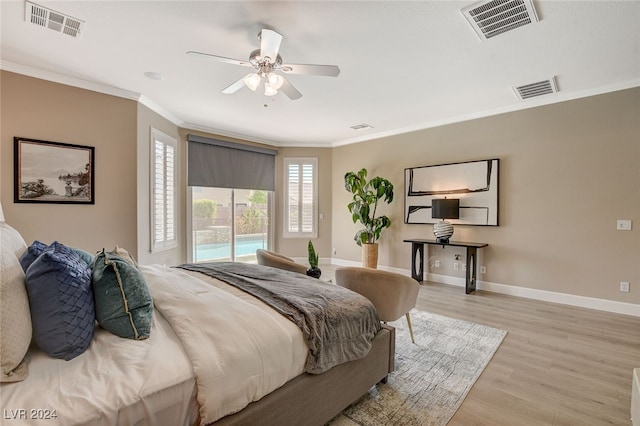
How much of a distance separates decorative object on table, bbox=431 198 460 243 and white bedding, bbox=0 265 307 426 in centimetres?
376

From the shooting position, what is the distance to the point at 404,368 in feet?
7.83

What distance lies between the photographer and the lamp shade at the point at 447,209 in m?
4.69

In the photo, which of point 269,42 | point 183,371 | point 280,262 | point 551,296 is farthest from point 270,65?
point 551,296

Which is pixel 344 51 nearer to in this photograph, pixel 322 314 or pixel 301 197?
pixel 322 314

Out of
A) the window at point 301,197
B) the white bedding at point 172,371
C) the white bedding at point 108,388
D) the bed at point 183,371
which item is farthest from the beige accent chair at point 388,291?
the window at point 301,197

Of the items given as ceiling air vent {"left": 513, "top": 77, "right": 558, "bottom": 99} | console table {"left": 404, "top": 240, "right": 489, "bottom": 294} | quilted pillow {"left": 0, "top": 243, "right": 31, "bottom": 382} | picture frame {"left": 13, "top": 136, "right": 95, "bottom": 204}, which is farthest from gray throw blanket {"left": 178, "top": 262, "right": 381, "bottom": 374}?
ceiling air vent {"left": 513, "top": 77, "right": 558, "bottom": 99}

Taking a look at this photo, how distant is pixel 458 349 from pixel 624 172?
3.17 m

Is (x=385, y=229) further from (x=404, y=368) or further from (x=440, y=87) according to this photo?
(x=404, y=368)

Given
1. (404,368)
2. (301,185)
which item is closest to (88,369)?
(404,368)

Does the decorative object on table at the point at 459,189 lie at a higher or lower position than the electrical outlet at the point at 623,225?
higher

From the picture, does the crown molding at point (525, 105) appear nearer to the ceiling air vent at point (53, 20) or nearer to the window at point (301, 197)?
the window at point (301, 197)

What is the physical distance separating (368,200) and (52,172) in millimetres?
4714

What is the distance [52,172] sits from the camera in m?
3.34

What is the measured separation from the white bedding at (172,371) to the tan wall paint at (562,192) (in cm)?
416
